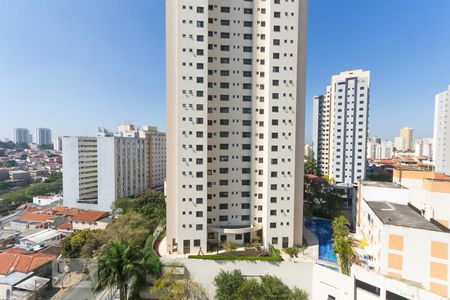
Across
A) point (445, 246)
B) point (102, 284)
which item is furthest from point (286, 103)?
point (102, 284)

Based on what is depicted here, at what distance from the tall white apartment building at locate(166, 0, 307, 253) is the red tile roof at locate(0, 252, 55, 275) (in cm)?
1429

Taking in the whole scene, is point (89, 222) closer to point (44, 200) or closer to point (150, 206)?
point (150, 206)

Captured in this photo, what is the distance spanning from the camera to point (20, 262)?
23281mm

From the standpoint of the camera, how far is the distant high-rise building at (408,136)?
15412 cm

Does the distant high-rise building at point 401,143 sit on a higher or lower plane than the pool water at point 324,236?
higher

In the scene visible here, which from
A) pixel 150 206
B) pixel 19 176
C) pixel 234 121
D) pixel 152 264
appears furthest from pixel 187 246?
pixel 19 176

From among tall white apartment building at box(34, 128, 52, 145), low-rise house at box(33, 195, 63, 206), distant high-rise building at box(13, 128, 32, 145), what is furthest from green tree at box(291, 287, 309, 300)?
tall white apartment building at box(34, 128, 52, 145)

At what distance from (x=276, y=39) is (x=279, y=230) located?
23883mm

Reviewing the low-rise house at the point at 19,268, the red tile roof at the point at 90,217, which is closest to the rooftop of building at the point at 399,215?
the low-rise house at the point at 19,268

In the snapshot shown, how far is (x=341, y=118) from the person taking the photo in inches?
2391

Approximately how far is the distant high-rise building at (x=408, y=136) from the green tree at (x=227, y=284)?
187 meters

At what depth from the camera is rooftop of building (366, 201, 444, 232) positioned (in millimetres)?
19766

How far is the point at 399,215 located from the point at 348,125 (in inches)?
1689

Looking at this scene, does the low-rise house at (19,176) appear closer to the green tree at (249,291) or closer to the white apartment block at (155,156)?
the white apartment block at (155,156)
